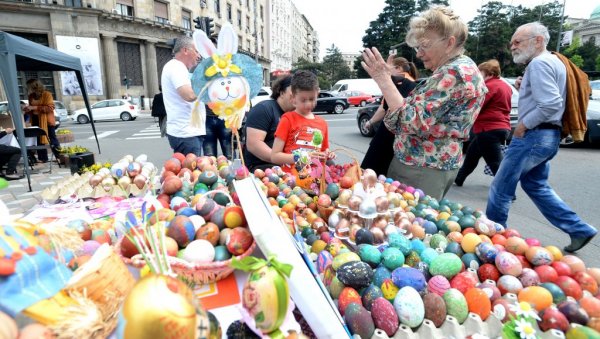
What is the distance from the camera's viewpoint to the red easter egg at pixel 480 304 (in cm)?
109

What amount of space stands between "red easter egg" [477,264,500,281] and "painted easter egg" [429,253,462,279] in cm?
12

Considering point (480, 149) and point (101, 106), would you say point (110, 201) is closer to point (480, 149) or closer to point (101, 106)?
point (480, 149)

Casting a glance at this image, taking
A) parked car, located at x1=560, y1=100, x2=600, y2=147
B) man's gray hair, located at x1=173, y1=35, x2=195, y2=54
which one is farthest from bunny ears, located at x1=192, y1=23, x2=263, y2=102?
parked car, located at x1=560, y1=100, x2=600, y2=147

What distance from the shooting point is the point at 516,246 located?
1388 millimetres

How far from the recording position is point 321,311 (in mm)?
840

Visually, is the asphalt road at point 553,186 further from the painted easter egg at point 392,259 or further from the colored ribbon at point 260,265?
the colored ribbon at point 260,265

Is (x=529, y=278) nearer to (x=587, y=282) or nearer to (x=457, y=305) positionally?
(x=587, y=282)

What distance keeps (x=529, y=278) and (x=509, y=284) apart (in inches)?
3.8

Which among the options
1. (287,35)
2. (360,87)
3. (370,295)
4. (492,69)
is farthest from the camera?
(287,35)

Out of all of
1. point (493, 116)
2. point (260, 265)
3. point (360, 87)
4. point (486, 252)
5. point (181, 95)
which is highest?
point (360, 87)

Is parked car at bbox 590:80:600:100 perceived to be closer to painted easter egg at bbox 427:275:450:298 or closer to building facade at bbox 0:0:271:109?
painted easter egg at bbox 427:275:450:298

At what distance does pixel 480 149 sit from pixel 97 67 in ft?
80.8

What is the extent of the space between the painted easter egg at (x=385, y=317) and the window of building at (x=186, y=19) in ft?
105

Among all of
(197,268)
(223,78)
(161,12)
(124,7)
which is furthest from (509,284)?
(161,12)
